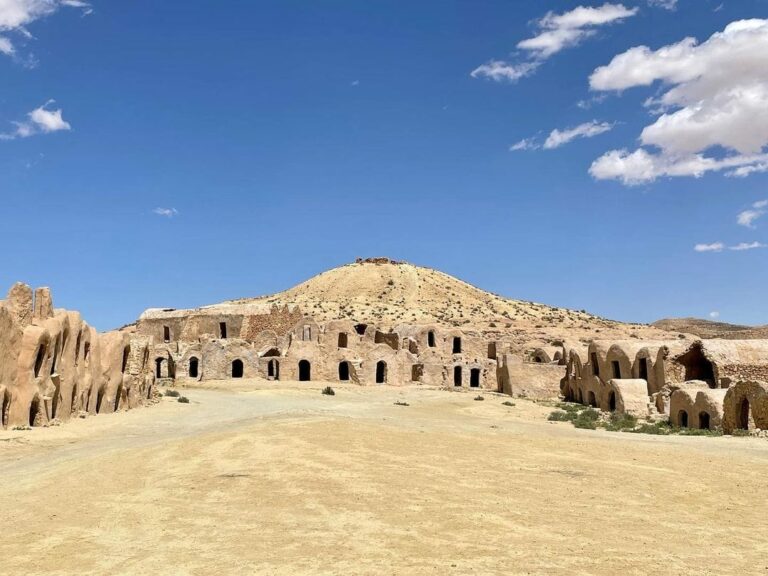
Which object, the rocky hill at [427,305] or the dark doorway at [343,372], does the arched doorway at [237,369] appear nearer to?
the dark doorway at [343,372]

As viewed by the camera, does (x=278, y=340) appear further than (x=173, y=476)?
Yes

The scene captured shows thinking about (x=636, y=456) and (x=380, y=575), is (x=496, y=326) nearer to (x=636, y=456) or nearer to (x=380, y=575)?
(x=636, y=456)

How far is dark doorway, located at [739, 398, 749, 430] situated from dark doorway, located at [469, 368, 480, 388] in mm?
24358

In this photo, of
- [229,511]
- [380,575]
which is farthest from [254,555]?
[229,511]

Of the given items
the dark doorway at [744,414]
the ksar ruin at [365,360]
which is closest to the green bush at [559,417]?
the ksar ruin at [365,360]

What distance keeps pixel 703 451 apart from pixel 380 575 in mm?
12921

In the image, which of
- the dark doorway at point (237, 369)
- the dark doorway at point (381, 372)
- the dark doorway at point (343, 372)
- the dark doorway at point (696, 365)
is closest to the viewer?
the dark doorway at point (696, 365)

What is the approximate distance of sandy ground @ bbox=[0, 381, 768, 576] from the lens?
7.73 metres

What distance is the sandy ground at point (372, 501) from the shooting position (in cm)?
773

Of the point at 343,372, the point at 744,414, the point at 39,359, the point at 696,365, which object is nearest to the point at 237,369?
the point at 343,372

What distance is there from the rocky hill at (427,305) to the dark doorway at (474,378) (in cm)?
1652

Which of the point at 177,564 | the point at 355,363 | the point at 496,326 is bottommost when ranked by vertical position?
the point at 177,564

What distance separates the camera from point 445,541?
331 inches

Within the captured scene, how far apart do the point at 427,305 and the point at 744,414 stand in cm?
6371
